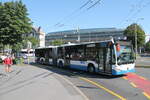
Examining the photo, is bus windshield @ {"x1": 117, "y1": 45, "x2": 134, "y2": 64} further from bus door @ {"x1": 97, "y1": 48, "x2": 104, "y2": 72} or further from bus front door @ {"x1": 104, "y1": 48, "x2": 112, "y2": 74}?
bus door @ {"x1": 97, "y1": 48, "x2": 104, "y2": 72}

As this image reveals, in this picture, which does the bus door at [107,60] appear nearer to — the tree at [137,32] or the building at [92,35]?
the tree at [137,32]

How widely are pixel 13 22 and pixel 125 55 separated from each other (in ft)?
60.4

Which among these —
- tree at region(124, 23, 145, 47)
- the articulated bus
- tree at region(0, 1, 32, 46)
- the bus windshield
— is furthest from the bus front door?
tree at region(124, 23, 145, 47)

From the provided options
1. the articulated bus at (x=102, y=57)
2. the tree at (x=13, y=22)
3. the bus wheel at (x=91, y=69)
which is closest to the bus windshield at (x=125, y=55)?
the articulated bus at (x=102, y=57)

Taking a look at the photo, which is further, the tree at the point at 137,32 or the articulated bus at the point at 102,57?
the tree at the point at 137,32

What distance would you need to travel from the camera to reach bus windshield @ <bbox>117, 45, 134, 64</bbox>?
15039 millimetres

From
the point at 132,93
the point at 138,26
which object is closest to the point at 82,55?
the point at 132,93

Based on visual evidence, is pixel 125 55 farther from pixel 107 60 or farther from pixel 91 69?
pixel 91 69

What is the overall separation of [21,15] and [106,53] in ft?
58.8

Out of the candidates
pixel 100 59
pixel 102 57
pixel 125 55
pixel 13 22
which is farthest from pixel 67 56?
pixel 13 22

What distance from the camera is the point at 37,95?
927 cm

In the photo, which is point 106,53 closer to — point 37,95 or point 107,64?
point 107,64

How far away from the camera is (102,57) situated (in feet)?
52.9

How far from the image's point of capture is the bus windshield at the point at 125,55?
1504cm
